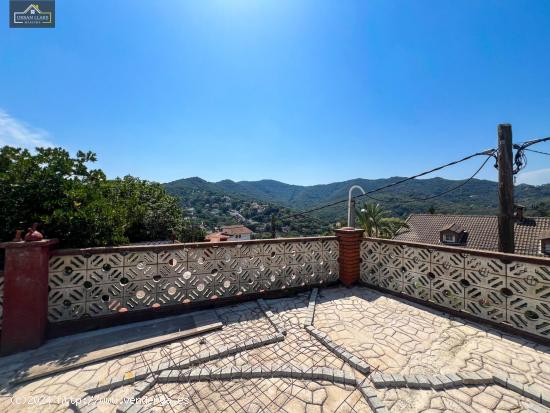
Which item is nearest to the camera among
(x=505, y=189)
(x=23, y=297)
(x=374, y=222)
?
(x=23, y=297)

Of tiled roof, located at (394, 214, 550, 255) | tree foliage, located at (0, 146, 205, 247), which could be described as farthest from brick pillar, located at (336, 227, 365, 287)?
tiled roof, located at (394, 214, 550, 255)

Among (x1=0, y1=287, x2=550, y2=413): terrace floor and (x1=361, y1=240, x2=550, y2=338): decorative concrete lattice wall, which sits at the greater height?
(x1=361, y1=240, x2=550, y2=338): decorative concrete lattice wall

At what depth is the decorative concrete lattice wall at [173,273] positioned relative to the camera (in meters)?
3.70

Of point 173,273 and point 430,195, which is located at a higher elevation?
point 430,195

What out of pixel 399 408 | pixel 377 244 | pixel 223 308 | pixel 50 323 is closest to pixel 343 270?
pixel 377 244

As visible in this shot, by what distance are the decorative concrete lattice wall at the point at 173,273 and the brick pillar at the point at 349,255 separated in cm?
36

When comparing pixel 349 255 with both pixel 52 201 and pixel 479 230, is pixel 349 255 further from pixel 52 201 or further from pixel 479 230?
pixel 479 230

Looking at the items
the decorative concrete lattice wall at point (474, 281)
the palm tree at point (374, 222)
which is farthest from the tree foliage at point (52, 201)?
the palm tree at point (374, 222)

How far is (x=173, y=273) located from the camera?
4.25m

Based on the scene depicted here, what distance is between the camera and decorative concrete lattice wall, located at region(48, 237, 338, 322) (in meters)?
3.70

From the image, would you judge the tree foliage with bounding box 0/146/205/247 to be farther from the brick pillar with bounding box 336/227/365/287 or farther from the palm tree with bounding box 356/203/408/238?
the palm tree with bounding box 356/203/408/238

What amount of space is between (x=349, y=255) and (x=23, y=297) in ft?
18.3

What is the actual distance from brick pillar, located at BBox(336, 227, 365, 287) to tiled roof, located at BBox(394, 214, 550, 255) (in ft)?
60.5

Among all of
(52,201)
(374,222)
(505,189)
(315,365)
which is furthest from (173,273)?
(374,222)
